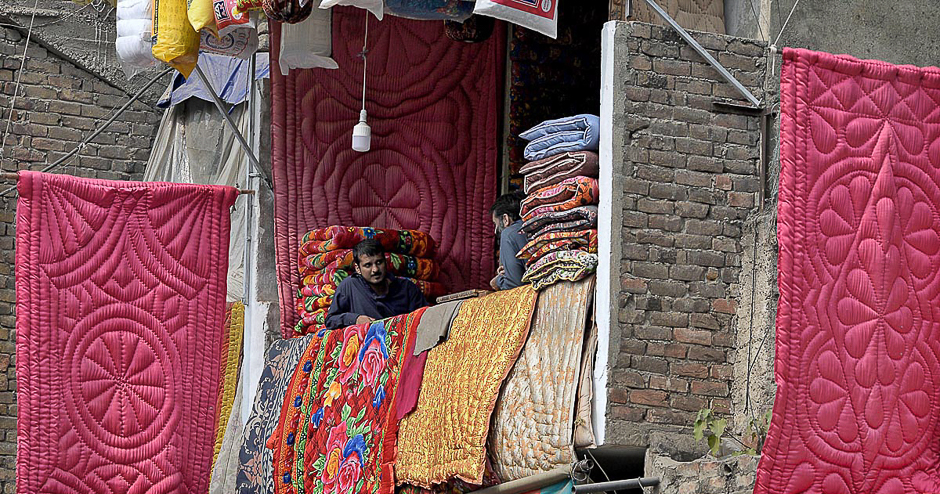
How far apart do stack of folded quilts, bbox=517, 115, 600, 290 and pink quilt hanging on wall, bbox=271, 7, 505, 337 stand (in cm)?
269

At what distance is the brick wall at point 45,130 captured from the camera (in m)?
10.6

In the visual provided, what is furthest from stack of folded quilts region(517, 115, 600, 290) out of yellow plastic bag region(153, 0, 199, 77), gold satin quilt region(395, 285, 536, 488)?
yellow plastic bag region(153, 0, 199, 77)

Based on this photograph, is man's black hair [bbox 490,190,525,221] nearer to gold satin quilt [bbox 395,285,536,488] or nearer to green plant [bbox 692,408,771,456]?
gold satin quilt [bbox 395,285,536,488]

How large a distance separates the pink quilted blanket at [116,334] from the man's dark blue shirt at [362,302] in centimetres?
66

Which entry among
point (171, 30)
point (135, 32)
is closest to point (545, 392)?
point (171, 30)

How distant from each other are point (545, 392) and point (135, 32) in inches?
126

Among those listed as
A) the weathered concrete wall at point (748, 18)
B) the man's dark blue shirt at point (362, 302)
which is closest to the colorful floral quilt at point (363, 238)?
the man's dark blue shirt at point (362, 302)

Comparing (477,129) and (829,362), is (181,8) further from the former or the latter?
(829,362)

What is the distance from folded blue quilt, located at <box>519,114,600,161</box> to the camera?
6035 mm

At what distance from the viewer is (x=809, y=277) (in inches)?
185

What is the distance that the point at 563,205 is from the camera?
6.04 meters

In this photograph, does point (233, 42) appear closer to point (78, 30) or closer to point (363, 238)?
point (363, 238)

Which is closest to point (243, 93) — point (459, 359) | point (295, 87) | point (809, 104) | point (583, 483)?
point (295, 87)

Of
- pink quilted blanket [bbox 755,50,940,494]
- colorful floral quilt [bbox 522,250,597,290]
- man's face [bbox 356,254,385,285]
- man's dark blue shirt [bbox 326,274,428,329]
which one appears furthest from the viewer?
man's face [bbox 356,254,385,285]
